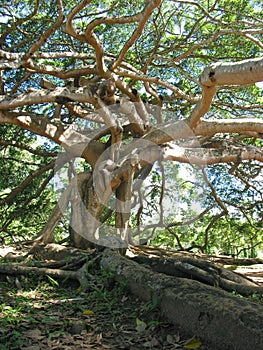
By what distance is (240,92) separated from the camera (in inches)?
354

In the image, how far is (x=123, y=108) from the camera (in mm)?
7211

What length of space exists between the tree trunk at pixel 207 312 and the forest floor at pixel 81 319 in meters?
0.06

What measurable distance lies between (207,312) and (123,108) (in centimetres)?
524

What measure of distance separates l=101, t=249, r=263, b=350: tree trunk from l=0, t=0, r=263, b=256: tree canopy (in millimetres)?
2143

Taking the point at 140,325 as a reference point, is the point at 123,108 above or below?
above

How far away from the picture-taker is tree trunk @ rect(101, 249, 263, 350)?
2.14m

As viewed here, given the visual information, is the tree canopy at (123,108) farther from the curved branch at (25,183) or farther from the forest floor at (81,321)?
the forest floor at (81,321)

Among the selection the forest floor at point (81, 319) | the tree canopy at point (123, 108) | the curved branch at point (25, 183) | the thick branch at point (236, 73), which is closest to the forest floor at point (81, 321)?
the forest floor at point (81, 319)

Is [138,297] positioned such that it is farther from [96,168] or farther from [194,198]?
[194,198]

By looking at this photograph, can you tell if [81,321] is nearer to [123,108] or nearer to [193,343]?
[193,343]

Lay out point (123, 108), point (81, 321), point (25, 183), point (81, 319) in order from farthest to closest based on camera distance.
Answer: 1. point (25, 183)
2. point (123, 108)
3. point (81, 319)
4. point (81, 321)

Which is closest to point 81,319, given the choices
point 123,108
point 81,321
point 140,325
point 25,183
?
point 81,321

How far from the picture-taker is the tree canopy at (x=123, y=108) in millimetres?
6074

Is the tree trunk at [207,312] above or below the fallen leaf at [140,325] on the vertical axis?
above
